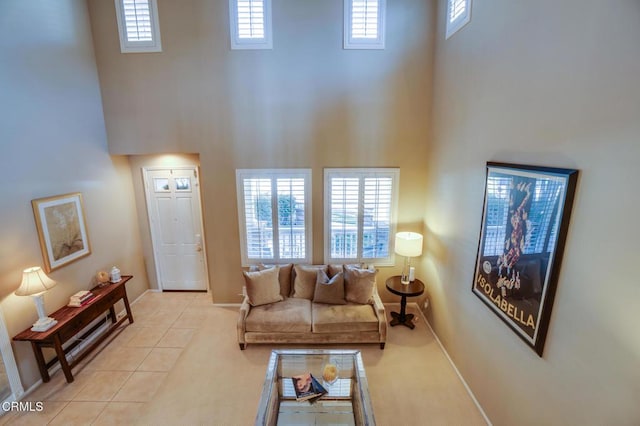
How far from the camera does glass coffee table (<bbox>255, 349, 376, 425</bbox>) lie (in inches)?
102

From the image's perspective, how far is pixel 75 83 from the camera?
391 cm

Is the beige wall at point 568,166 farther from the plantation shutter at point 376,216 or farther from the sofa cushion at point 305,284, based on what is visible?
the sofa cushion at point 305,284

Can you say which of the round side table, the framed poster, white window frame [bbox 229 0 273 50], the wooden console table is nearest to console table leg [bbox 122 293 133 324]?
the wooden console table

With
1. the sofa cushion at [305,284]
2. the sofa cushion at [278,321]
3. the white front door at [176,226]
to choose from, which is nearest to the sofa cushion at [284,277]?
the sofa cushion at [305,284]

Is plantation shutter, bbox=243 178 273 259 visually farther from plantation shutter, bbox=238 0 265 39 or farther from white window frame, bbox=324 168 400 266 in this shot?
plantation shutter, bbox=238 0 265 39

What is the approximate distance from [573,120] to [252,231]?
403 centimetres

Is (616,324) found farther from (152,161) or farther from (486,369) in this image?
(152,161)

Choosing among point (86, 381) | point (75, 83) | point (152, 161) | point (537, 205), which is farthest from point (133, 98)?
point (537, 205)

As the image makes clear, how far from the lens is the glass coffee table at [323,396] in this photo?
259 centimetres

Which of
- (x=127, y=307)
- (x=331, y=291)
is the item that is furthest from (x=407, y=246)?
(x=127, y=307)

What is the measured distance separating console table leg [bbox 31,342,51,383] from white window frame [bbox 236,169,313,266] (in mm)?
2532

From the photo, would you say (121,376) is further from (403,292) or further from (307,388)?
(403,292)

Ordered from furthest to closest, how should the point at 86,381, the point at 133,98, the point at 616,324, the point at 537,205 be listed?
the point at 133,98 → the point at 86,381 → the point at 537,205 → the point at 616,324

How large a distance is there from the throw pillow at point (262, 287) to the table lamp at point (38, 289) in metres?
2.17
